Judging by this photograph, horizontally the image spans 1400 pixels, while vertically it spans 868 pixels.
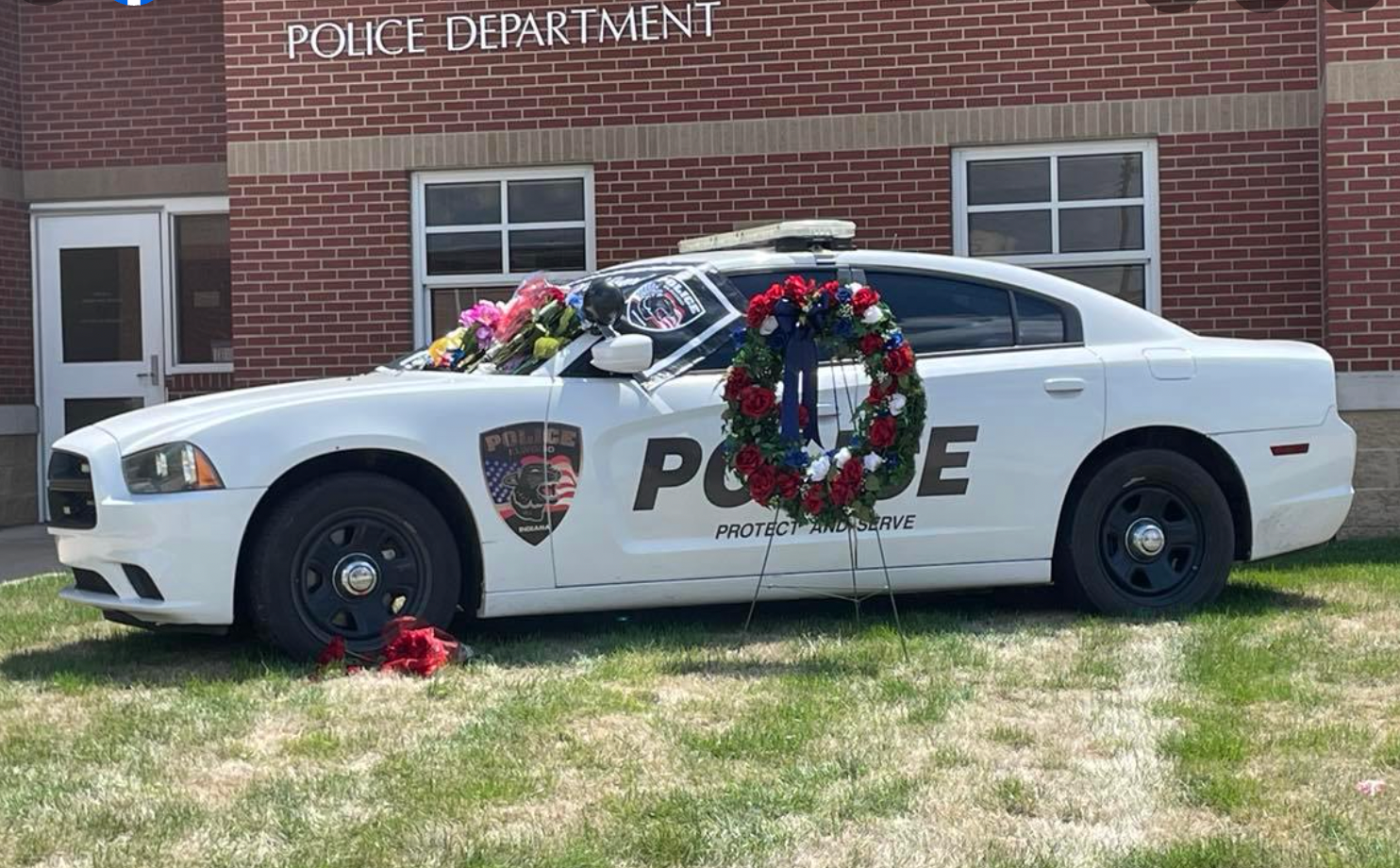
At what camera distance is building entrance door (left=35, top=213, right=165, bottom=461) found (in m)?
12.4

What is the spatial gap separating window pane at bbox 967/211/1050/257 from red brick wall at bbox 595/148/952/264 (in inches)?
7.8

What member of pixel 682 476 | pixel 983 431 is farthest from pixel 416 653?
pixel 983 431

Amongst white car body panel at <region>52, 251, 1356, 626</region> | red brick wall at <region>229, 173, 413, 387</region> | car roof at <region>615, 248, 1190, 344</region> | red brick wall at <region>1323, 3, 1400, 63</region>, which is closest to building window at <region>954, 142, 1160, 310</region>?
red brick wall at <region>1323, 3, 1400, 63</region>

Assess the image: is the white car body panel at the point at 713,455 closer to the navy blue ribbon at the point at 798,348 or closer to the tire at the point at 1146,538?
the tire at the point at 1146,538

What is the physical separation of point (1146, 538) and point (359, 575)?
3.20 m

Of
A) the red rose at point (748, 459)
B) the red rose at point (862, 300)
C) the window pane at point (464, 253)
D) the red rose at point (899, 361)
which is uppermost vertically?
the window pane at point (464, 253)

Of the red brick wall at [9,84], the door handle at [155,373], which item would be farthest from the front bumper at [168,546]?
the red brick wall at [9,84]

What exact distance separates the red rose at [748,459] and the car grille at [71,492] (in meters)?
2.36

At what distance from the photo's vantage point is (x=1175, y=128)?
33.7 feet

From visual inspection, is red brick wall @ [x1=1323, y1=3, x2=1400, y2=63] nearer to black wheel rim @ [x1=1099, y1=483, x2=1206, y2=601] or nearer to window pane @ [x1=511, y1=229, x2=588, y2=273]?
black wheel rim @ [x1=1099, y1=483, x2=1206, y2=601]

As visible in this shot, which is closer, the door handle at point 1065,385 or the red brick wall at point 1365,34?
the door handle at point 1065,385

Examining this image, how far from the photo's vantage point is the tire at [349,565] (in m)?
6.07

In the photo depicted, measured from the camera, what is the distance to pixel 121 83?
12188 millimetres

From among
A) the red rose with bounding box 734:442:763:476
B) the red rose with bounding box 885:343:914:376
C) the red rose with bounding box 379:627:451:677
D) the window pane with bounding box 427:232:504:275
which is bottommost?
the red rose with bounding box 379:627:451:677
